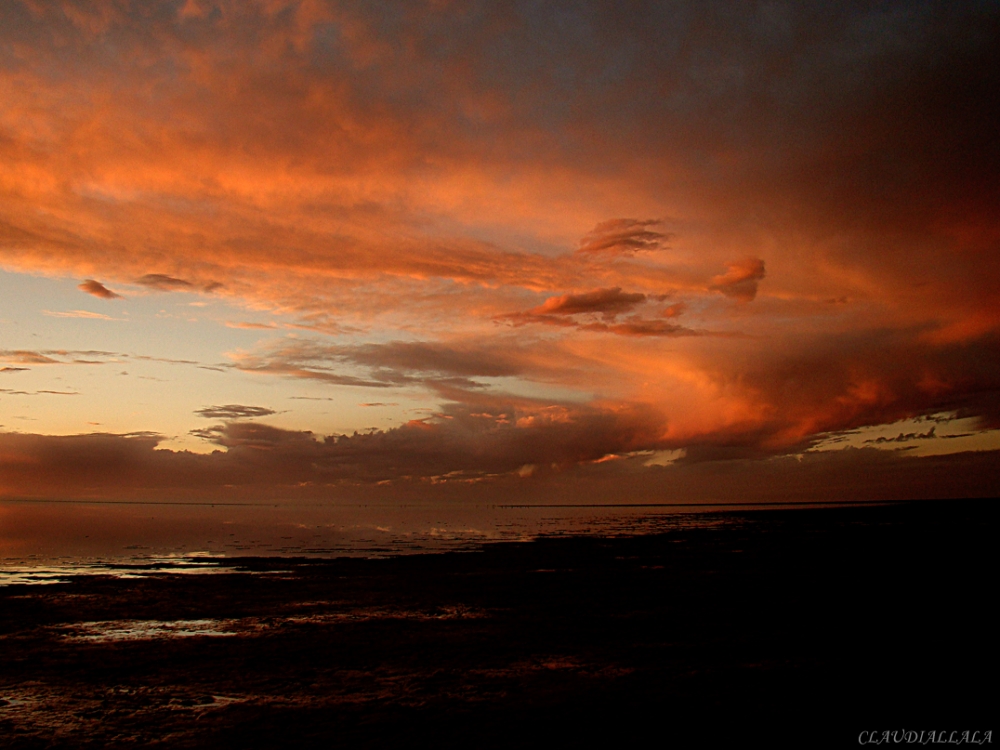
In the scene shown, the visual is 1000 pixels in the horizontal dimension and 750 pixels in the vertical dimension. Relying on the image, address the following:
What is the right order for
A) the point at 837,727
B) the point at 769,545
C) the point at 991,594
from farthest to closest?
the point at 769,545 → the point at 991,594 → the point at 837,727

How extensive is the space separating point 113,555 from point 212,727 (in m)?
41.7

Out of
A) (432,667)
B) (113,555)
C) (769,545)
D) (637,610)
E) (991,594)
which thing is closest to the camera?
(432,667)

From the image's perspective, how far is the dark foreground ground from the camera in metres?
12.0

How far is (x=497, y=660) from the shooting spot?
16.9m

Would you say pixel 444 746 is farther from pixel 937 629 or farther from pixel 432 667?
pixel 937 629

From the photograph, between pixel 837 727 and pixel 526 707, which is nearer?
pixel 837 727

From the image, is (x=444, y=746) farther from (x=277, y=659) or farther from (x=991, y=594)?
(x=991, y=594)

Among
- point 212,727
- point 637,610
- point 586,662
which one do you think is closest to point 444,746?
point 212,727

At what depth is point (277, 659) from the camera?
56.1ft

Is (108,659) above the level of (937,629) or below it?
above

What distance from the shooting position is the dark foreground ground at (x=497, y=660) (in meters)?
12.0

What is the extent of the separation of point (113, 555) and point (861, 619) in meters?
48.3

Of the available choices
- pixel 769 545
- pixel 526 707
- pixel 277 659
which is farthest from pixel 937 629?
pixel 769 545

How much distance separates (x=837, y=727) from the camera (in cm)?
1190
